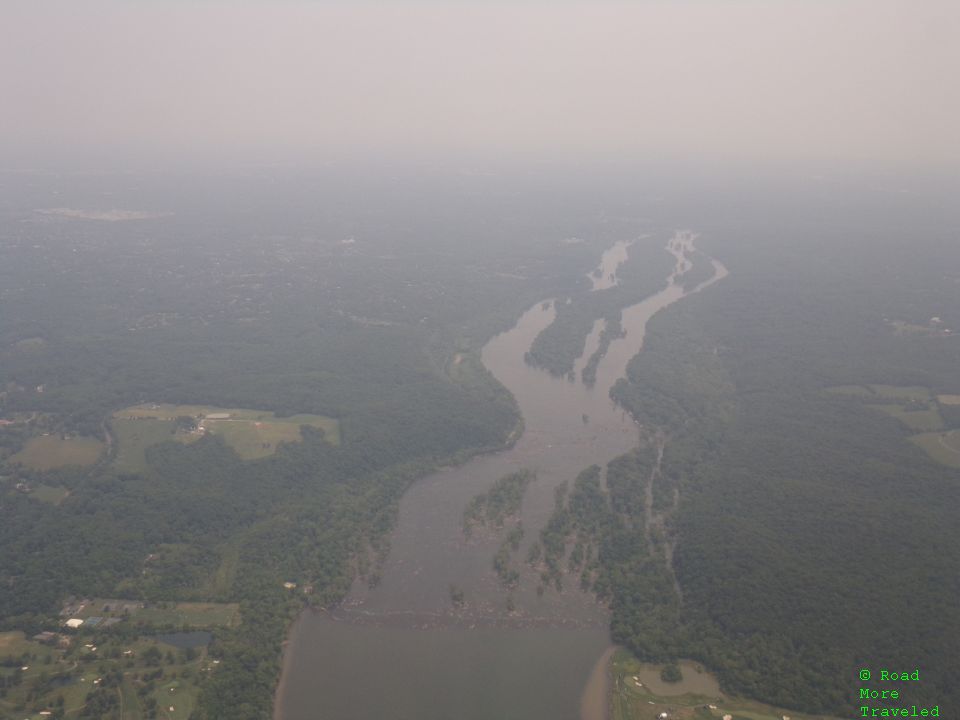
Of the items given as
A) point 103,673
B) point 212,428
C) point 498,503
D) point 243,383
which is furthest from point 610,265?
point 103,673

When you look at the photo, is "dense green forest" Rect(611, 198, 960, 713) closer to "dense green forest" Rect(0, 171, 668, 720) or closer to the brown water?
"dense green forest" Rect(0, 171, 668, 720)

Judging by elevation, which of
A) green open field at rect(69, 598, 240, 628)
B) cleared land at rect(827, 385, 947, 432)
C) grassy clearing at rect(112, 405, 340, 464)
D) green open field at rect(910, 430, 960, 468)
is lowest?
green open field at rect(69, 598, 240, 628)

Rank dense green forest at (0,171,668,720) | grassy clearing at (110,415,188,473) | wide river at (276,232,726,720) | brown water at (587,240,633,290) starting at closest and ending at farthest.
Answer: wide river at (276,232,726,720), dense green forest at (0,171,668,720), grassy clearing at (110,415,188,473), brown water at (587,240,633,290)

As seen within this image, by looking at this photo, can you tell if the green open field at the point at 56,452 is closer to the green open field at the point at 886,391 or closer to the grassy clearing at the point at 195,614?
the grassy clearing at the point at 195,614

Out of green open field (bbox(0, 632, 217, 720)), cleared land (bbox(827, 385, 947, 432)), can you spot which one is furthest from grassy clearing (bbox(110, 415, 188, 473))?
cleared land (bbox(827, 385, 947, 432))

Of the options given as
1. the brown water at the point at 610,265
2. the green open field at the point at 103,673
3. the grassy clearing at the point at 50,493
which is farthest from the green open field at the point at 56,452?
the brown water at the point at 610,265
